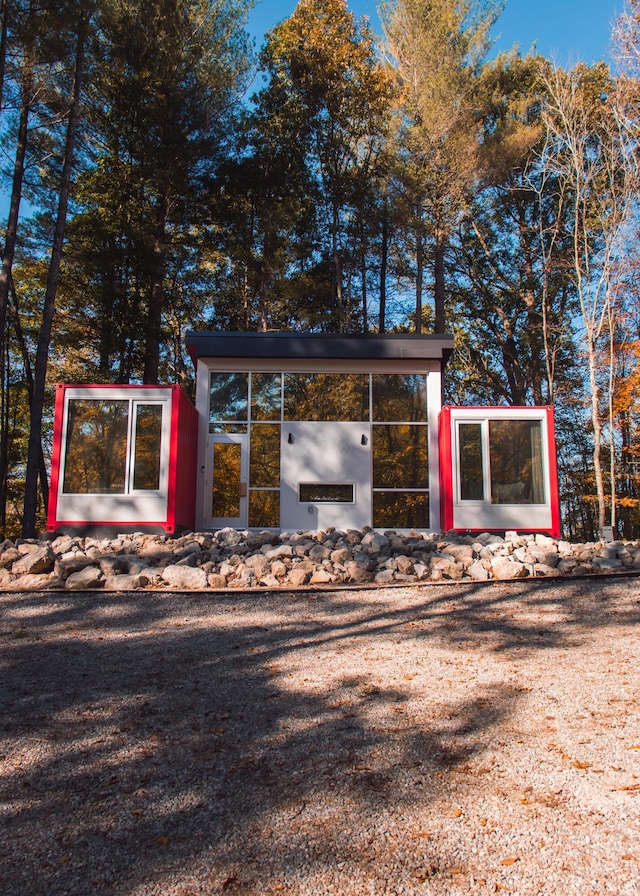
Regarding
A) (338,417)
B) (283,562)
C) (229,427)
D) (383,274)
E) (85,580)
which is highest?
(383,274)

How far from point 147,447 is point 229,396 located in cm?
194

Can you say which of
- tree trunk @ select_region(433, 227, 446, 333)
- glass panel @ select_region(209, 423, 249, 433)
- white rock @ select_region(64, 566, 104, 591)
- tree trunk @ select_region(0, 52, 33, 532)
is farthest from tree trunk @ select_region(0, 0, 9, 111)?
tree trunk @ select_region(433, 227, 446, 333)

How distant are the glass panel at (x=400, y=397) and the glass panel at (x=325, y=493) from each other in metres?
1.26

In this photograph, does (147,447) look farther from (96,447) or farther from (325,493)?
(325,493)

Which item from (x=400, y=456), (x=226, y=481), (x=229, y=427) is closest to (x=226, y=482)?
(x=226, y=481)

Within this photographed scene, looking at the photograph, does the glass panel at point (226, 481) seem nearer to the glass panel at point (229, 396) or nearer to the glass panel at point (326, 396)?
the glass panel at point (229, 396)

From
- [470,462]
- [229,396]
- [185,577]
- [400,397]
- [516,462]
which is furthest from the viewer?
[229,396]

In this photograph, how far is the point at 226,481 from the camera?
10844 mm

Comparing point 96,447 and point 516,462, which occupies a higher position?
point 96,447

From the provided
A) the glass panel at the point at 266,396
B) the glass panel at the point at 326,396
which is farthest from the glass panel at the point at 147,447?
the glass panel at the point at 326,396

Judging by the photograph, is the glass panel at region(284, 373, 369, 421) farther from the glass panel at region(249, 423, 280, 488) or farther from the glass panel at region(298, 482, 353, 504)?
the glass panel at region(298, 482, 353, 504)

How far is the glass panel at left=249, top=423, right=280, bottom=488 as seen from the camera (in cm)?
1080

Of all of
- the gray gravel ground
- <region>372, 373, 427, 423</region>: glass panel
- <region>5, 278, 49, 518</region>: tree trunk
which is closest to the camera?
the gray gravel ground

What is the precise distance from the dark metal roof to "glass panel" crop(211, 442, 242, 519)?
1514mm
